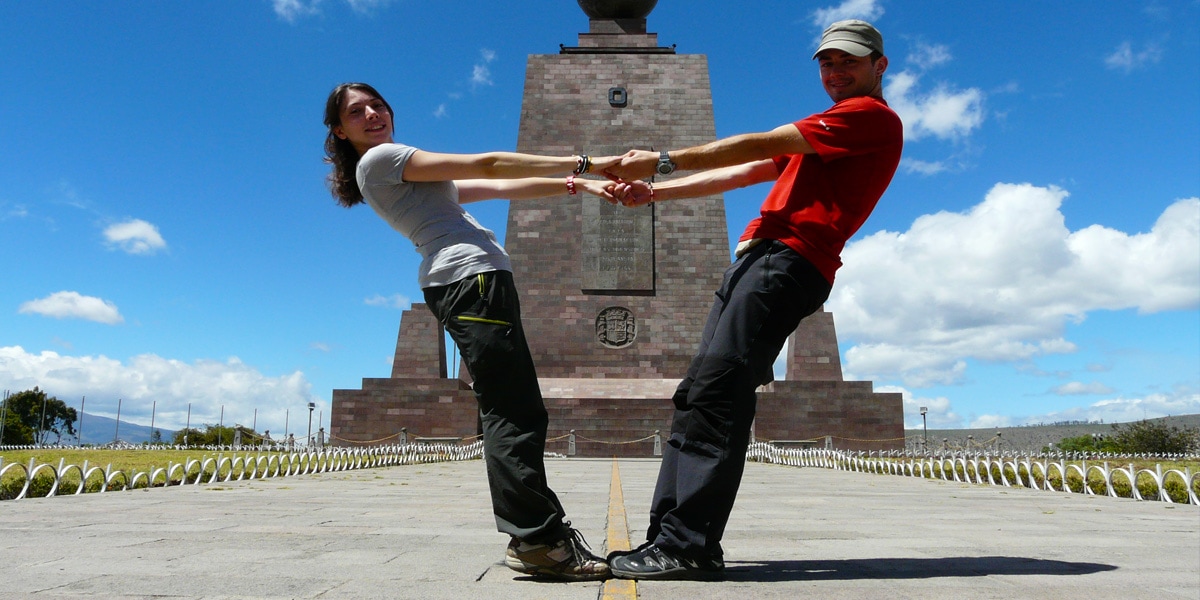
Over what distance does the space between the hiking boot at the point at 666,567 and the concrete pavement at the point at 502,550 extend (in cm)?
7

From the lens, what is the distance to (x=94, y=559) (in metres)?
2.85

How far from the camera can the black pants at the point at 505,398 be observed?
2.86 metres

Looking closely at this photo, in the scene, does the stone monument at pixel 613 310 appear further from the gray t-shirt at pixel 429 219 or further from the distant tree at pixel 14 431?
the distant tree at pixel 14 431

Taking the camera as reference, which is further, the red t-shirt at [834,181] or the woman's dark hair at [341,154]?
the woman's dark hair at [341,154]

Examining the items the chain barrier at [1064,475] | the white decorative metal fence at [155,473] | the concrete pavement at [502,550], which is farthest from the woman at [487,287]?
the chain barrier at [1064,475]

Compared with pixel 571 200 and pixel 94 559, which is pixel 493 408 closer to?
pixel 94 559

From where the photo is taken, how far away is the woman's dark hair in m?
3.38

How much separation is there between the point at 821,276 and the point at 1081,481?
6.10 m

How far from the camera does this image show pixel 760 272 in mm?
3031

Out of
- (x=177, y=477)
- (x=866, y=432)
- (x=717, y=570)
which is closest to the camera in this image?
(x=717, y=570)

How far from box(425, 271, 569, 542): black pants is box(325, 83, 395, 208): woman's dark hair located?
2.37 ft

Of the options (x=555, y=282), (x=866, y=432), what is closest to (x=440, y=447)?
(x=555, y=282)

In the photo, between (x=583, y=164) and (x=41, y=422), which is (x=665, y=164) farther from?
(x=41, y=422)

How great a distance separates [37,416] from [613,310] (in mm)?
41231
